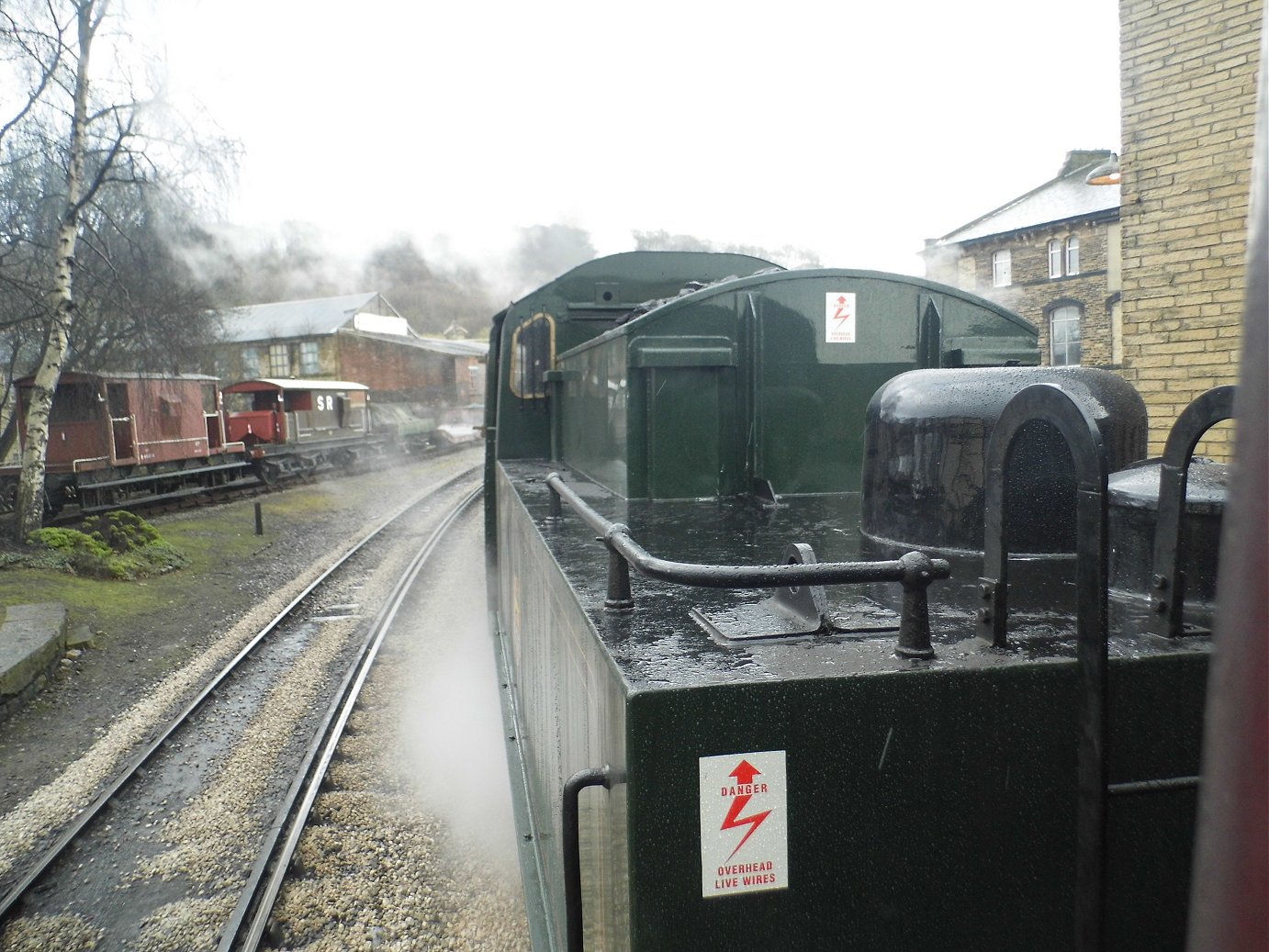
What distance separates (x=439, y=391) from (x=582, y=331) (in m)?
40.0

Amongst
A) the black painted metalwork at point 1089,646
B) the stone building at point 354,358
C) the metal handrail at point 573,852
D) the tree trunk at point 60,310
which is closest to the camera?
the black painted metalwork at point 1089,646

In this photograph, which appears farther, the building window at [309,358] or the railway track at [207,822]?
the building window at [309,358]

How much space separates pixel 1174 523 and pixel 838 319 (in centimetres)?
279

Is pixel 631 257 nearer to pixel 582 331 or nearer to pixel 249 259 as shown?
pixel 582 331

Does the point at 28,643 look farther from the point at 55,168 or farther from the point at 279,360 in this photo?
the point at 279,360

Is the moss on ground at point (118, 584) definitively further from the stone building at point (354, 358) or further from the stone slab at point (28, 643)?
the stone building at point (354, 358)

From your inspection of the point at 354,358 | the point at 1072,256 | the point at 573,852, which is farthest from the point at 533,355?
the point at 354,358

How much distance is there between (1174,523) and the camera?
6.47 ft

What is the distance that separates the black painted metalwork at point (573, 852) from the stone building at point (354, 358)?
45.1m

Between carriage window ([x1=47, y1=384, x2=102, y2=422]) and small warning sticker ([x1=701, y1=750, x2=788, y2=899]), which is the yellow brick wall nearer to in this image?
small warning sticker ([x1=701, y1=750, x2=788, y2=899])

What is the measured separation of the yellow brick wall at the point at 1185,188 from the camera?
585cm

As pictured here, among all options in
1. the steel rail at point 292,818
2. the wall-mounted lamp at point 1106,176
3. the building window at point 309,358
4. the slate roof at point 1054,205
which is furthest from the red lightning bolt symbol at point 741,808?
the building window at point 309,358

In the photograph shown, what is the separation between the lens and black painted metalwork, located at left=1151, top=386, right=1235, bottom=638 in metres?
1.90

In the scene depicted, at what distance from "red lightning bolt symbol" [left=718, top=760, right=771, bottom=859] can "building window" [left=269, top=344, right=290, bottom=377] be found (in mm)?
49518
